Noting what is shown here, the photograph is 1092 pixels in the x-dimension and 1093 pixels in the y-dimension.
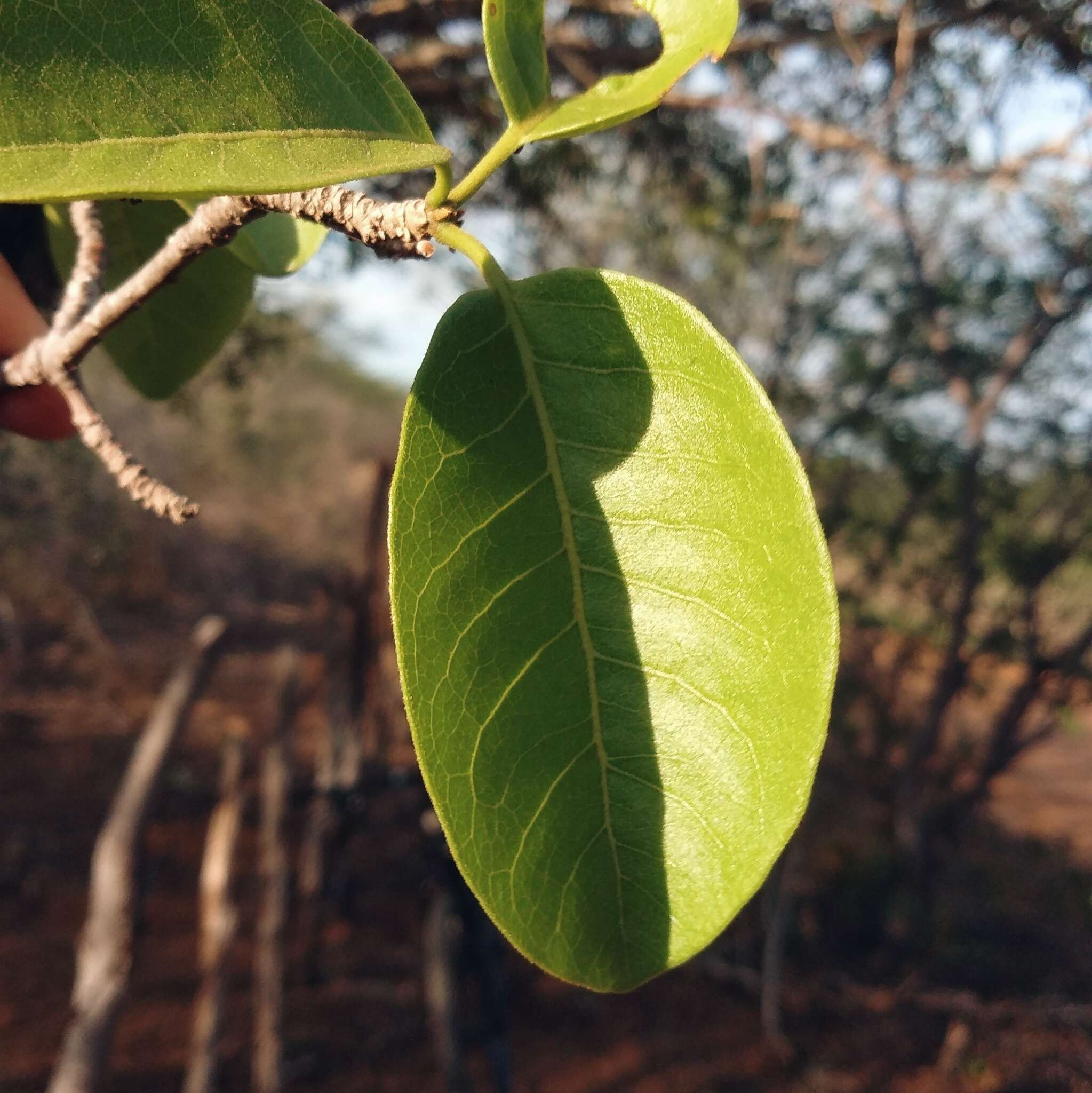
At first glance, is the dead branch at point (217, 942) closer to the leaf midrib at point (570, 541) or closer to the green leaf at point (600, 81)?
the leaf midrib at point (570, 541)

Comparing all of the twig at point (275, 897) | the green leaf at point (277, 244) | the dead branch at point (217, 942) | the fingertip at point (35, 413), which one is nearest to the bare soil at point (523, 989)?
the twig at point (275, 897)

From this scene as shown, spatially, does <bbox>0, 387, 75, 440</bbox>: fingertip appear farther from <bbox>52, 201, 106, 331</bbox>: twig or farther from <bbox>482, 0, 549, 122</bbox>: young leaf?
<bbox>482, 0, 549, 122</bbox>: young leaf

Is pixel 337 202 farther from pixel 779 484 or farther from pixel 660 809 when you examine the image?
pixel 660 809

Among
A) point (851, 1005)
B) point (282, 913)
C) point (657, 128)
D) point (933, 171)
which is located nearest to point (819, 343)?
point (657, 128)

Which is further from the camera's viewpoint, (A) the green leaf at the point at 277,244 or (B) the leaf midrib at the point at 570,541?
(A) the green leaf at the point at 277,244

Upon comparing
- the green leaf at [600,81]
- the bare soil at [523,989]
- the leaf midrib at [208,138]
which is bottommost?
the bare soil at [523,989]

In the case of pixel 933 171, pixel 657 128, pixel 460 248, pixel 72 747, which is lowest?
pixel 460 248
